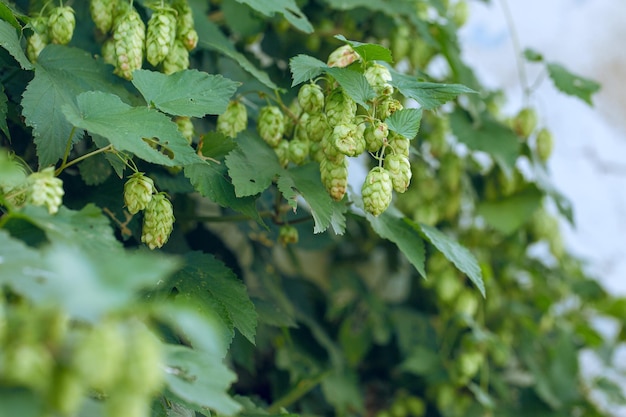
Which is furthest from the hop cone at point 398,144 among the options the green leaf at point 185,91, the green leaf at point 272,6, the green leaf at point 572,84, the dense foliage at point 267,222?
the green leaf at point 572,84

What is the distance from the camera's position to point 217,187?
1.04 meters

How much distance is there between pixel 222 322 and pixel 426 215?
813 mm

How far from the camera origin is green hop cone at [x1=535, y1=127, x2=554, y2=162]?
5.79 feet

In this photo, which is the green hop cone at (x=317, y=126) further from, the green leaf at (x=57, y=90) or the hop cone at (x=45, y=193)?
the hop cone at (x=45, y=193)

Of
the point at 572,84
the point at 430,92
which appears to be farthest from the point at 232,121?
the point at 572,84

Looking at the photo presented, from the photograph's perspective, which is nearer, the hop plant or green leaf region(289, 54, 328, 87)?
green leaf region(289, 54, 328, 87)

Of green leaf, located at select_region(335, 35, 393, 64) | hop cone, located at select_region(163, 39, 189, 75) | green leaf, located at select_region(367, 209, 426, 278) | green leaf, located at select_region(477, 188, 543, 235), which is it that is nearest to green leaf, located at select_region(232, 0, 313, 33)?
hop cone, located at select_region(163, 39, 189, 75)

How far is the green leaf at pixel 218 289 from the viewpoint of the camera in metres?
1.03

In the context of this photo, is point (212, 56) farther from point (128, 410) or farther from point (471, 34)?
point (471, 34)

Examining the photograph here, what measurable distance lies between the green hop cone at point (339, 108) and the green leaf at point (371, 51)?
0.05 metres

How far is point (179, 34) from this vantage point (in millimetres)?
1121

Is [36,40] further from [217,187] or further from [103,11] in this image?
[217,187]

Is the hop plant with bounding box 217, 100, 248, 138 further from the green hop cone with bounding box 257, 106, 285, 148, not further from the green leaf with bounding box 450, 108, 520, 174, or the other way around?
the green leaf with bounding box 450, 108, 520, 174

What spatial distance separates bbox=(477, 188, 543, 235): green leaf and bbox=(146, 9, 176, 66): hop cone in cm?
92
